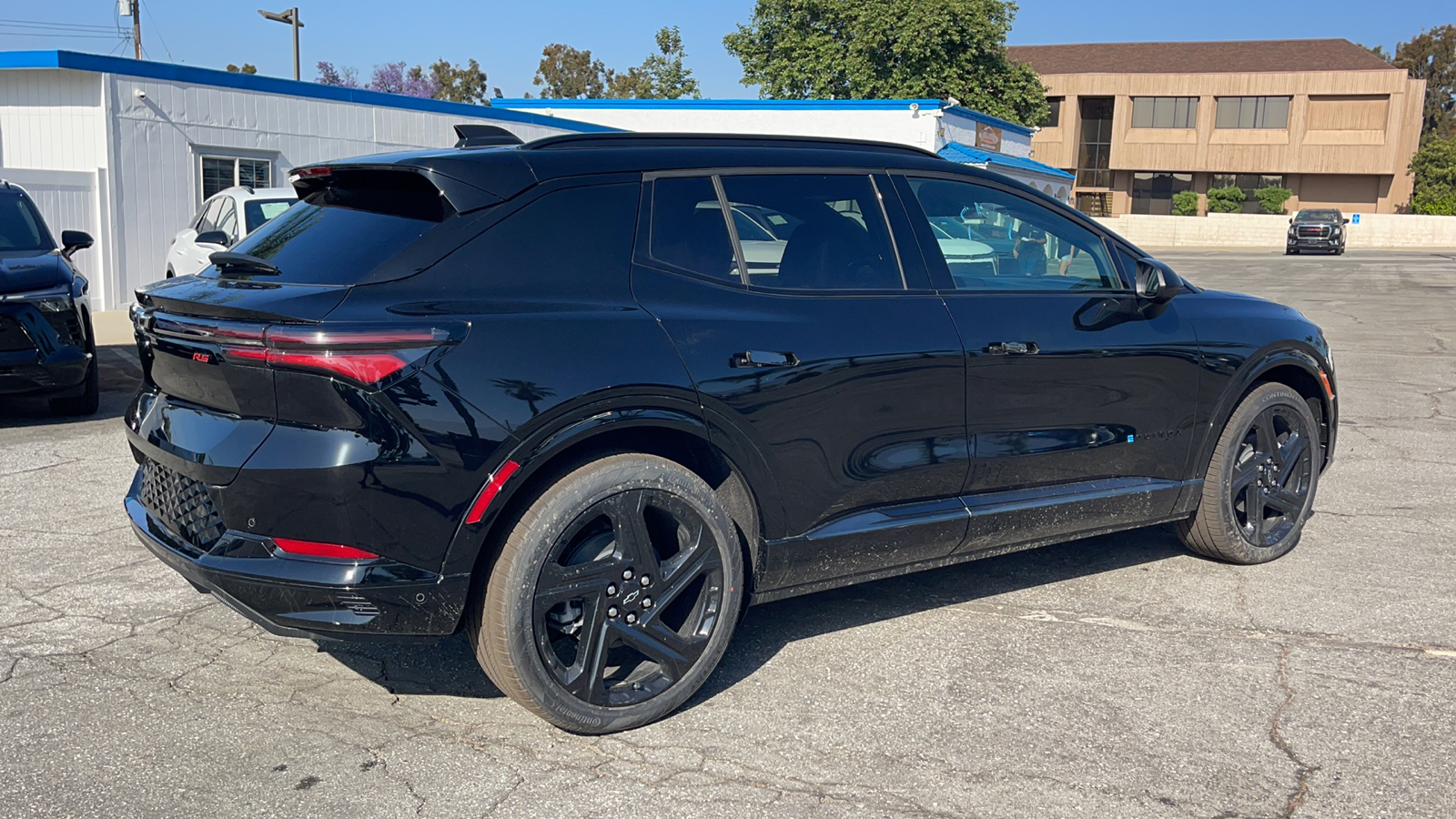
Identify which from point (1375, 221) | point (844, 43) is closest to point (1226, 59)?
point (1375, 221)

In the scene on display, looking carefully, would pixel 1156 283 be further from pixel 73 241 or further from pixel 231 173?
pixel 231 173

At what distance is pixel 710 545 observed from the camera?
375 centimetres

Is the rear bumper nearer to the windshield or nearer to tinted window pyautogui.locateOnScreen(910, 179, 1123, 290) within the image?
tinted window pyautogui.locateOnScreen(910, 179, 1123, 290)

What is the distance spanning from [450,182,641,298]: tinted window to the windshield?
6.81 metres

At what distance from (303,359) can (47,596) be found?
2360 mm

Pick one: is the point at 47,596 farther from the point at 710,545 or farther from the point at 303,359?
the point at 710,545

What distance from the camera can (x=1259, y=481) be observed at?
5430 mm

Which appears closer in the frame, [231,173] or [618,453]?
[618,453]

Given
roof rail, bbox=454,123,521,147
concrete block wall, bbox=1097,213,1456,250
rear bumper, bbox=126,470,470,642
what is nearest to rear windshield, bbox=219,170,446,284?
roof rail, bbox=454,123,521,147

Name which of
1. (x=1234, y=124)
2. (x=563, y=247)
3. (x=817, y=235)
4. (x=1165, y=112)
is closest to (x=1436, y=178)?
(x=1234, y=124)

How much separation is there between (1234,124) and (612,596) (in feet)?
240

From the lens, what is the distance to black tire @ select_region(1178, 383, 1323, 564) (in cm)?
525

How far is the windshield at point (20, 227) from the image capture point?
8.87m

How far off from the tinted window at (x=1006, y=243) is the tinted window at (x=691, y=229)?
0.89 meters
